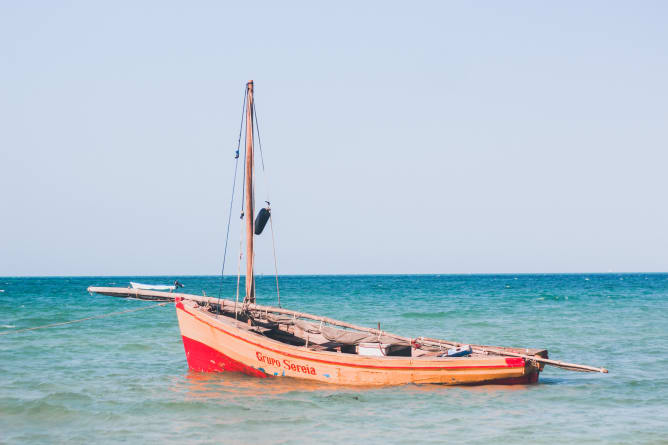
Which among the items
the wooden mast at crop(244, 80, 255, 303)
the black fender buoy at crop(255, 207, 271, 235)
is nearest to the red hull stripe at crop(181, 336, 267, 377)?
the wooden mast at crop(244, 80, 255, 303)

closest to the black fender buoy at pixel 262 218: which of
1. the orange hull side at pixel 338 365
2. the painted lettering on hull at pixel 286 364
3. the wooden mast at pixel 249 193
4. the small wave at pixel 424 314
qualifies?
the wooden mast at pixel 249 193

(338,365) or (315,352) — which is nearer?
(338,365)

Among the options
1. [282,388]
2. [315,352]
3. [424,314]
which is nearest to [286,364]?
[282,388]

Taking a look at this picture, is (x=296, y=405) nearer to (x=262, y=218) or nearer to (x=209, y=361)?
(x=209, y=361)

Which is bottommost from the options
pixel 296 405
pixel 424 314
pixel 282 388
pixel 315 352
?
pixel 296 405

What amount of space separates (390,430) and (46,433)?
6.73m

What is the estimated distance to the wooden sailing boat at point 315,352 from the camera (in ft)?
51.1

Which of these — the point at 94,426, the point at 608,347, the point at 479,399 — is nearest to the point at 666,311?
the point at 608,347

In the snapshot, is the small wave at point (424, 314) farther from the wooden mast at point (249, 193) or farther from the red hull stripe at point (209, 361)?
the red hull stripe at point (209, 361)

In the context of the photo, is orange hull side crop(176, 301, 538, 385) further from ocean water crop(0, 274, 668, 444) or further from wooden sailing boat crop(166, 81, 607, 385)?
ocean water crop(0, 274, 668, 444)

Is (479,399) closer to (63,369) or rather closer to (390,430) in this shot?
(390,430)

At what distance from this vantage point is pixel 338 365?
15.9 m

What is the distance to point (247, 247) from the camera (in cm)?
1892

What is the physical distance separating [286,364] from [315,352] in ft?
3.03
